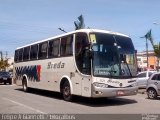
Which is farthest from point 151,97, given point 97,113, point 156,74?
point 97,113

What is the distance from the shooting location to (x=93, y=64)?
573 inches

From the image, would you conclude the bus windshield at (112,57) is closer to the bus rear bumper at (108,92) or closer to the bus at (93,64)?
the bus at (93,64)

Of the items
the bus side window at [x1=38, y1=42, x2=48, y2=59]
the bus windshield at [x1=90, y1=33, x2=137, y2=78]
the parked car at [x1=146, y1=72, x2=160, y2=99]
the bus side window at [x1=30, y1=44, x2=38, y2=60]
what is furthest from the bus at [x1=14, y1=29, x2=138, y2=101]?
the bus side window at [x1=30, y1=44, x2=38, y2=60]

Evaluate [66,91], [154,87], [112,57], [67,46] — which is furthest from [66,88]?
[154,87]

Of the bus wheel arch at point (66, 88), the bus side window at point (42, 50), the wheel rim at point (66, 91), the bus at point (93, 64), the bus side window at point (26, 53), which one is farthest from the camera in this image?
the bus side window at point (26, 53)

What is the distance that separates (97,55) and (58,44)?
12.9 feet

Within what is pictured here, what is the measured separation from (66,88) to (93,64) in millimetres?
2898

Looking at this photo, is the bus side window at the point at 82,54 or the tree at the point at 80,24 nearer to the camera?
the bus side window at the point at 82,54

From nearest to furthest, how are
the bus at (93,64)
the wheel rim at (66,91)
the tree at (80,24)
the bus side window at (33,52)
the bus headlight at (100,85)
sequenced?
the bus headlight at (100,85)
the bus at (93,64)
the wheel rim at (66,91)
the bus side window at (33,52)
the tree at (80,24)

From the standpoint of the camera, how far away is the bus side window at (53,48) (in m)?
18.2

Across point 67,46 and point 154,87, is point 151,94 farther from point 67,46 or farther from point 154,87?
point 67,46

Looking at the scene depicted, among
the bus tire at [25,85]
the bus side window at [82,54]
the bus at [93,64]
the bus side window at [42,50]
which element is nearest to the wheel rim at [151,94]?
the bus at [93,64]

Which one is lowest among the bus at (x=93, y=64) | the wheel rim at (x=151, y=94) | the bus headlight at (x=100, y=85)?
the wheel rim at (x=151, y=94)

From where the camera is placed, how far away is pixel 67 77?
662 inches
